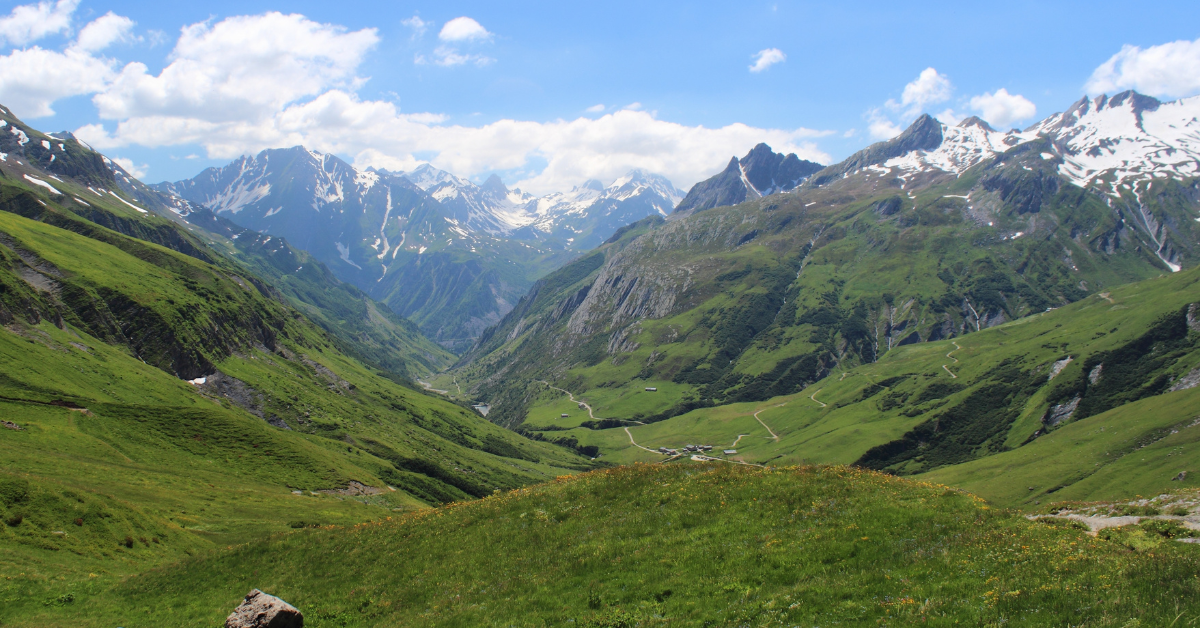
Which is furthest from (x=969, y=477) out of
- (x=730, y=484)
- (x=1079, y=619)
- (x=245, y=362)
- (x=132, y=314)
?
(x=132, y=314)

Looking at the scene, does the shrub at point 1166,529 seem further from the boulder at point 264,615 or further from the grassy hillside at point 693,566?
the boulder at point 264,615

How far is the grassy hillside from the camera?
19.2 m

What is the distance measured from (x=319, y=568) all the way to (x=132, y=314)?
179145 millimetres

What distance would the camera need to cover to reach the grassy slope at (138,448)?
Answer: 42406 millimetres

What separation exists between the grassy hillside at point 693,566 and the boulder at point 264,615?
251 centimetres

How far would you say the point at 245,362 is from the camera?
196m

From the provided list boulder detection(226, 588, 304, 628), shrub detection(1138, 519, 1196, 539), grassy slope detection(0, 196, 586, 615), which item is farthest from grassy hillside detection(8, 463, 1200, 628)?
grassy slope detection(0, 196, 586, 615)

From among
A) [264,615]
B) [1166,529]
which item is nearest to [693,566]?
[264,615]

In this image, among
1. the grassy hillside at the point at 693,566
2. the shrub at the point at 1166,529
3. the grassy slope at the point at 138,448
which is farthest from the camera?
the grassy slope at the point at 138,448

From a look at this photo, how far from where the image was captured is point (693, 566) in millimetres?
26766

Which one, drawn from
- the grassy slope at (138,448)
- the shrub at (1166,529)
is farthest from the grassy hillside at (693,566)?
the grassy slope at (138,448)

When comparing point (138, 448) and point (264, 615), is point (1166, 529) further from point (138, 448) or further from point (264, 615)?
point (138, 448)

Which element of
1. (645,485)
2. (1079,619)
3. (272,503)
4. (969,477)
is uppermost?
(1079,619)

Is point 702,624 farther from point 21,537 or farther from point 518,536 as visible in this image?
point 21,537
